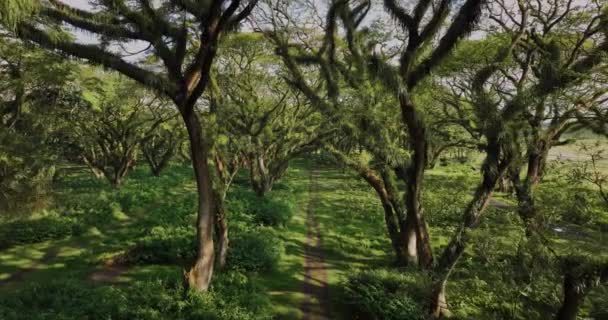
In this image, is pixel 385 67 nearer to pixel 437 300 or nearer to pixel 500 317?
pixel 437 300

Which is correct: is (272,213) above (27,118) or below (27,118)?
below

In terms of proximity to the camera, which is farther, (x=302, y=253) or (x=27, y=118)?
(x=27, y=118)

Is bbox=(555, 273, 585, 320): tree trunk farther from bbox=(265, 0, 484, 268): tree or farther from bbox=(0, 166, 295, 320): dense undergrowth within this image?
bbox=(0, 166, 295, 320): dense undergrowth

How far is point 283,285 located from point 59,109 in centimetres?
1244

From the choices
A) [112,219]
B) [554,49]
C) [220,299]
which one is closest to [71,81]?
[112,219]

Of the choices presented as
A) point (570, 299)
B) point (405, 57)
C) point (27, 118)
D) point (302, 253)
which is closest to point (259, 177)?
point (302, 253)

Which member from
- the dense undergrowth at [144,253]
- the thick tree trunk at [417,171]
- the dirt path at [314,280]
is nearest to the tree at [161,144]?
the dense undergrowth at [144,253]

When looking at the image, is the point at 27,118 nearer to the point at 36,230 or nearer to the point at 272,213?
the point at 36,230

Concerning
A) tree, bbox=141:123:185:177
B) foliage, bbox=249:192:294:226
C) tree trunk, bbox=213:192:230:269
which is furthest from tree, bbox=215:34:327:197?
tree, bbox=141:123:185:177

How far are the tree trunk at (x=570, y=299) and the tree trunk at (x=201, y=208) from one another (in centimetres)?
828

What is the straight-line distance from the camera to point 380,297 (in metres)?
9.42

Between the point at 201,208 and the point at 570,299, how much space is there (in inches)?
343

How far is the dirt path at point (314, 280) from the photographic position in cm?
980

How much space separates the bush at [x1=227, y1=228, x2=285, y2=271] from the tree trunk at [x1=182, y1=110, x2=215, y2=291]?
104 inches
